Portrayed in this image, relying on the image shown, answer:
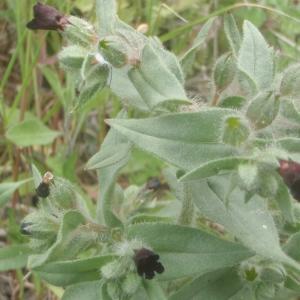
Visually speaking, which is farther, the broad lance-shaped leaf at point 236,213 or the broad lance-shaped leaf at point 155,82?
the broad lance-shaped leaf at point 236,213

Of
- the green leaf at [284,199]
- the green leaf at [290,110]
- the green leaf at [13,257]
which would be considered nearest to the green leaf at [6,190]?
the green leaf at [13,257]

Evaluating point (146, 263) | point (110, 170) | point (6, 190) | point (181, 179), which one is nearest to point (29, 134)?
point (6, 190)

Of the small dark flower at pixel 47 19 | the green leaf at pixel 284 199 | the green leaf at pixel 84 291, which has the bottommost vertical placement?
the green leaf at pixel 84 291

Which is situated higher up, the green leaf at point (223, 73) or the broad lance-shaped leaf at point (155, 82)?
the broad lance-shaped leaf at point (155, 82)

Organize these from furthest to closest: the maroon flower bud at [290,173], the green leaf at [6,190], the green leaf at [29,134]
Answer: the green leaf at [29,134]
the green leaf at [6,190]
the maroon flower bud at [290,173]

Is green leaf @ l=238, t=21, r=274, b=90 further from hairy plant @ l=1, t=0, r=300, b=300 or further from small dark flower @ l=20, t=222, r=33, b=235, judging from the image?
small dark flower @ l=20, t=222, r=33, b=235

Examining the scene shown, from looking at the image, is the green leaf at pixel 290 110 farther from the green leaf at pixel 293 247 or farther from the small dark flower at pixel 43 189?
Result: the small dark flower at pixel 43 189

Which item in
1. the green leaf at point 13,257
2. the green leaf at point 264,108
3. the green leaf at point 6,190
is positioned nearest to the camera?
the green leaf at point 264,108

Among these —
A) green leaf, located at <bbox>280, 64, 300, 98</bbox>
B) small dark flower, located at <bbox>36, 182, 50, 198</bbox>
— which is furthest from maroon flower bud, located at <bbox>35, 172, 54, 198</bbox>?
green leaf, located at <bbox>280, 64, 300, 98</bbox>
